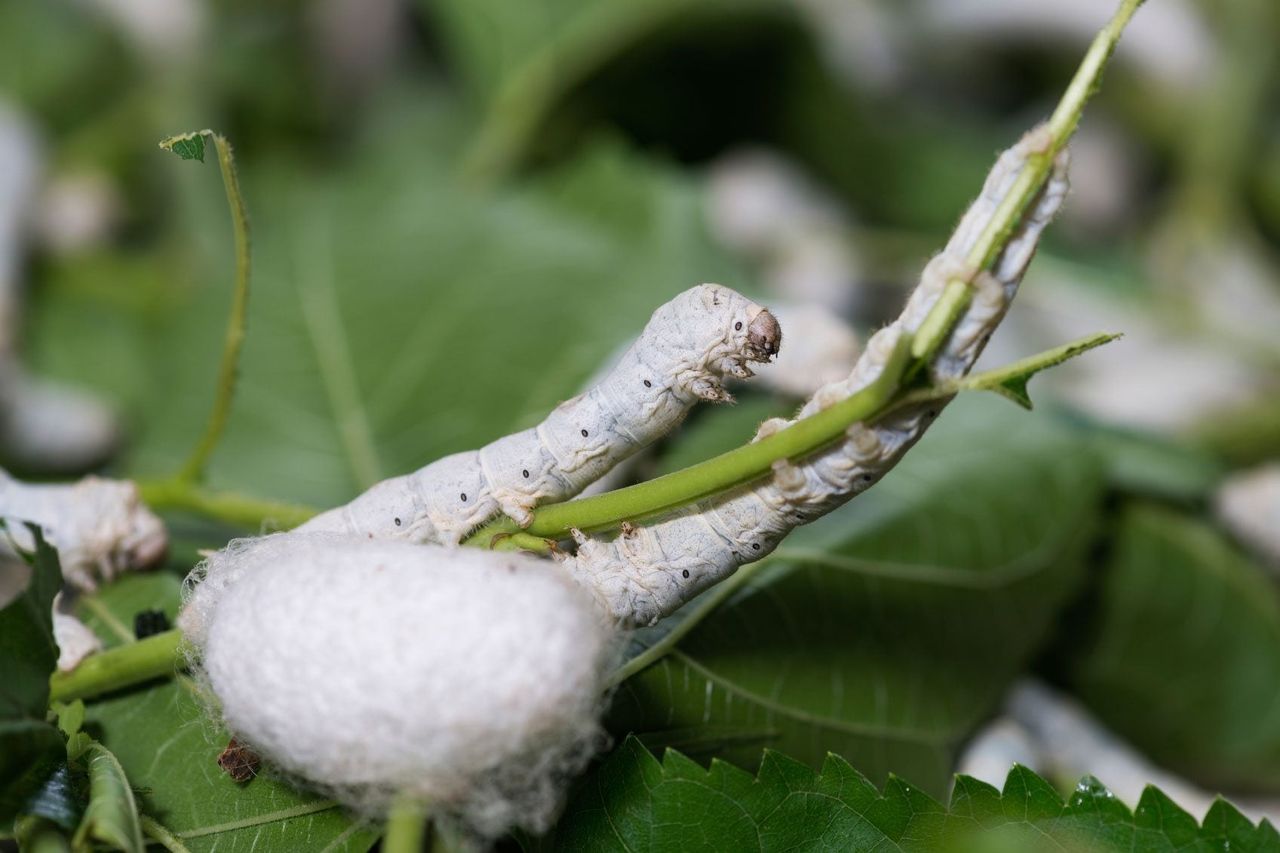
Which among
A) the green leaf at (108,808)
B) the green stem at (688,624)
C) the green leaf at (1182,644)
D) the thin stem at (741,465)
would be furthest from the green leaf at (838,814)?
the green leaf at (1182,644)

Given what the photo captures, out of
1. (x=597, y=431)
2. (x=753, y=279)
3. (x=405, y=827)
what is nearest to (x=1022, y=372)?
(x=597, y=431)

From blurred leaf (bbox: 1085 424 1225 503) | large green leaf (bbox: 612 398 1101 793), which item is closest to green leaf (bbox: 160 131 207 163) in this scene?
large green leaf (bbox: 612 398 1101 793)

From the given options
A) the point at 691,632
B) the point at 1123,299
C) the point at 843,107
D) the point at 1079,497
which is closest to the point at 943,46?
the point at 843,107

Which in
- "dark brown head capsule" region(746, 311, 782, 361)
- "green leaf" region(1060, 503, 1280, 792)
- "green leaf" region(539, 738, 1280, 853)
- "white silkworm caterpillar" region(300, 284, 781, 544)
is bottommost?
"green leaf" region(1060, 503, 1280, 792)

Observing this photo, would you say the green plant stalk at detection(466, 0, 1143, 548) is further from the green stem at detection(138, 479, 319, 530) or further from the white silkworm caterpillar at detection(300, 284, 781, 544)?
the green stem at detection(138, 479, 319, 530)

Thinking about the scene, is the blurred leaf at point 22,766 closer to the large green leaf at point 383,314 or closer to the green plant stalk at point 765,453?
the green plant stalk at point 765,453

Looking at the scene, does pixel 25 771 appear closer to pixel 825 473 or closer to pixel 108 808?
pixel 108 808

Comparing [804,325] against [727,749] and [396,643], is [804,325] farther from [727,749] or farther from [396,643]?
[396,643]
